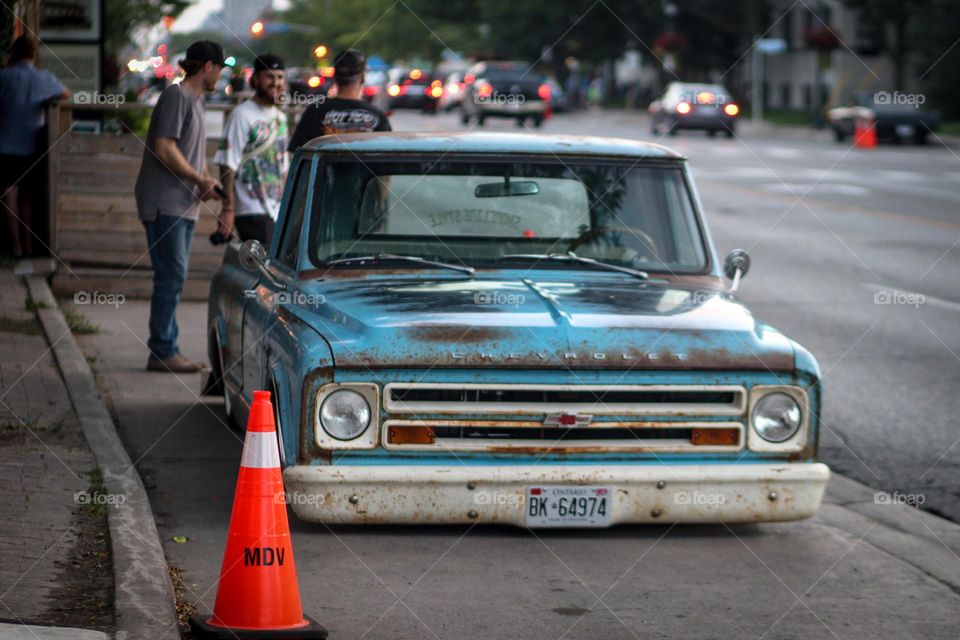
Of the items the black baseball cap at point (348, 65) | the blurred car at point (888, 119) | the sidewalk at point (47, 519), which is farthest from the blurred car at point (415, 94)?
the sidewalk at point (47, 519)

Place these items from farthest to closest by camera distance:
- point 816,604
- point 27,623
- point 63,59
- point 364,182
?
point 63,59
point 364,182
point 816,604
point 27,623

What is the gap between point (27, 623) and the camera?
16.2 feet

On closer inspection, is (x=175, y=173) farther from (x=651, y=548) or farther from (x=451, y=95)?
(x=451, y=95)

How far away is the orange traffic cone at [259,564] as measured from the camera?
5.10 metres

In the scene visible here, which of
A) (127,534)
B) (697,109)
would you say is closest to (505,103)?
(697,109)

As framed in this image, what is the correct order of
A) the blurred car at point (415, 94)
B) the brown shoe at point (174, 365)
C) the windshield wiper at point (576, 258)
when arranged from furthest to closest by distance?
the blurred car at point (415, 94), the brown shoe at point (174, 365), the windshield wiper at point (576, 258)

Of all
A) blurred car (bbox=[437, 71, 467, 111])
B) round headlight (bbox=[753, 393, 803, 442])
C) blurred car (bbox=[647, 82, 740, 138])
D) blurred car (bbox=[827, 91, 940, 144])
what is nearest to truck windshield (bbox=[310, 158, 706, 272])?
round headlight (bbox=[753, 393, 803, 442])

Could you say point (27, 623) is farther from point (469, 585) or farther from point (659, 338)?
point (659, 338)

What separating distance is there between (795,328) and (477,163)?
21.3ft

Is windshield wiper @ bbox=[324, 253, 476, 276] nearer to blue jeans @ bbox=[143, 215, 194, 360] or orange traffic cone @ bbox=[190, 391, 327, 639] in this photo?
orange traffic cone @ bbox=[190, 391, 327, 639]

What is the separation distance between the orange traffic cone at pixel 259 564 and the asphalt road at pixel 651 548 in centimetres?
27

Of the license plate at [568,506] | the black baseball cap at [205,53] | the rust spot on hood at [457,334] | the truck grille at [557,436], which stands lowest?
the license plate at [568,506]

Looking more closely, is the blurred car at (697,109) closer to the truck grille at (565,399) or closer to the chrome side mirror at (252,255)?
the chrome side mirror at (252,255)

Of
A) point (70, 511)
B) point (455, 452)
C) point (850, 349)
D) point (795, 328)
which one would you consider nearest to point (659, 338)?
point (455, 452)
